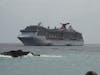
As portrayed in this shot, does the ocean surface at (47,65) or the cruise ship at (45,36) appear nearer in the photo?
the ocean surface at (47,65)

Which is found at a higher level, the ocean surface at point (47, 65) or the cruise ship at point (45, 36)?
the cruise ship at point (45, 36)

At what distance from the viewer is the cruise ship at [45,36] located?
343ft

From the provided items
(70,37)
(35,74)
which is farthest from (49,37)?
(35,74)

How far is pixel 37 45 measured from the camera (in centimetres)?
11081

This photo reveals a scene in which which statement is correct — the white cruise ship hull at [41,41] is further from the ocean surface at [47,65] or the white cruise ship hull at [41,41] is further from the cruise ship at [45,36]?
the ocean surface at [47,65]

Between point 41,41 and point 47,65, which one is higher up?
point 41,41

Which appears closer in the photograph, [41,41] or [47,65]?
[47,65]

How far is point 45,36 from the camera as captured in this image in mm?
105438

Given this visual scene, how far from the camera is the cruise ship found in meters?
105

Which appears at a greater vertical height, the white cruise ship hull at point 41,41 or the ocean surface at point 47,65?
the white cruise ship hull at point 41,41

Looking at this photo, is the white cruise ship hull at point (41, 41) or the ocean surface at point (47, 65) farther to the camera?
the white cruise ship hull at point (41, 41)

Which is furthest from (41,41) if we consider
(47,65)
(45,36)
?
(47,65)

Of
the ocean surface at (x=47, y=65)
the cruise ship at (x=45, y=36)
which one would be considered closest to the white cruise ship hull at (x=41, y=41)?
the cruise ship at (x=45, y=36)

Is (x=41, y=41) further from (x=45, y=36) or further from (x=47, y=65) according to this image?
(x=47, y=65)
